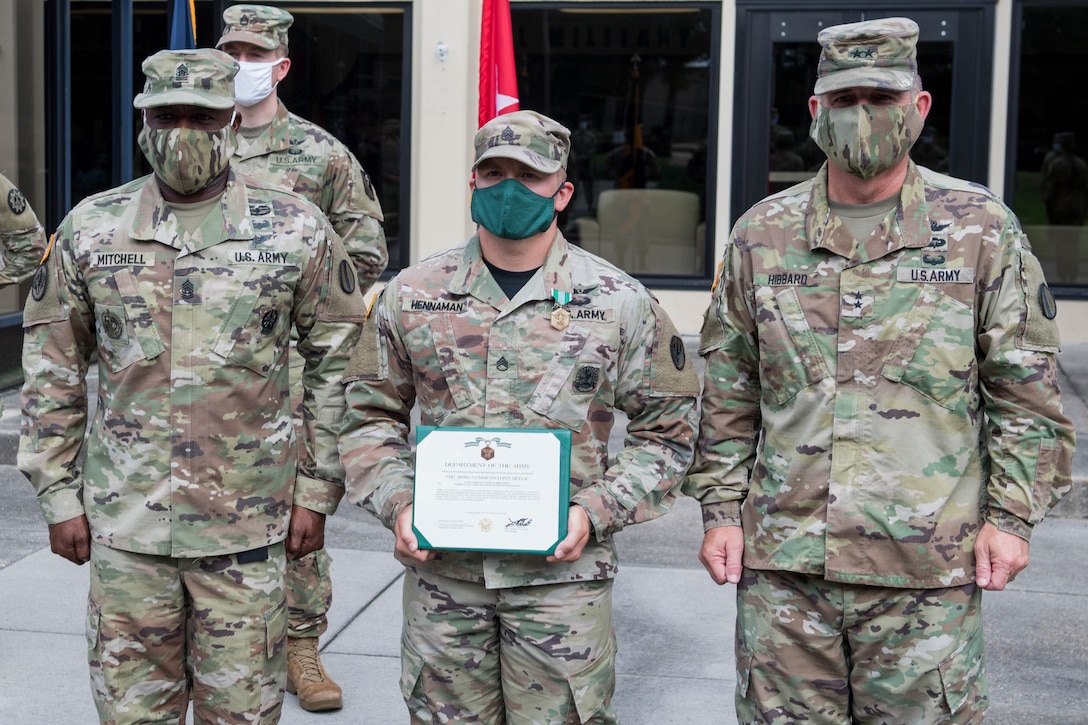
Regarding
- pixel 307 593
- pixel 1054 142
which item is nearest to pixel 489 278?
pixel 307 593

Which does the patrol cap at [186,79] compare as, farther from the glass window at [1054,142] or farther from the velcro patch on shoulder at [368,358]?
the glass window at [1054,142]

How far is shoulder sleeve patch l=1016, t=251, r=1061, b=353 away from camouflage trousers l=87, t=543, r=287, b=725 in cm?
194

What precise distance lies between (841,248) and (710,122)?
9361mm

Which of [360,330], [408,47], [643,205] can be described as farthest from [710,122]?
[360,330]

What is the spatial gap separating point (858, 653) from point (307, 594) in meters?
2.09

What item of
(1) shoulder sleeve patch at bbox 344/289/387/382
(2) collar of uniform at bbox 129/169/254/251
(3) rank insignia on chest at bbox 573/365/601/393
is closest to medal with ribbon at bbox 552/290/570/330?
(3) rank insignia on chest at bbox 573/365/601/393

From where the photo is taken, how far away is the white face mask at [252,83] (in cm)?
514

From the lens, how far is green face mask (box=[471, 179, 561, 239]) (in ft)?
10.7

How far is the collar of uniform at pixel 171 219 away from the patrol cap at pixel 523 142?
69cm

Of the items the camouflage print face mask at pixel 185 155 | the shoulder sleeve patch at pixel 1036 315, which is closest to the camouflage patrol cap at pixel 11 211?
the camouflage print face mask at pixel 185 155

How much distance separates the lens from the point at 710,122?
12.4 meters

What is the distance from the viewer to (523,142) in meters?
3.28

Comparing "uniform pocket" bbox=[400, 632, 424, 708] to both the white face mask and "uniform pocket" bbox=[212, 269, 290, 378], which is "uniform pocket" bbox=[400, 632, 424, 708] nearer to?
"uniform pocket" bbox=[212, 269, 290, 378]

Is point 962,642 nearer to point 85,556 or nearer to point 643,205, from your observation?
point 85,556
